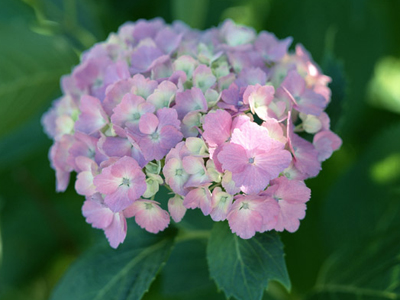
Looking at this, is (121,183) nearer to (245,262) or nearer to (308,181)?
(245,262)

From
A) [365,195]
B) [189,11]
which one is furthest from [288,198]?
[189,11]

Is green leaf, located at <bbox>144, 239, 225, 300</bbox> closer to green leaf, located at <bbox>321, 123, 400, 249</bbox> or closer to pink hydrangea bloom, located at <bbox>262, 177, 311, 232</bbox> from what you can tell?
green leaf, located at <bbox>321, 123, 400, 249</bbox>

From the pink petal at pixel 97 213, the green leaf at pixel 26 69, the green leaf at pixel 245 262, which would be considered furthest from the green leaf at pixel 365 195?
the green leaf at pixel 26 69

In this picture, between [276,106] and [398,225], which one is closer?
[276,106]

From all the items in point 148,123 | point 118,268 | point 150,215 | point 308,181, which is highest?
point 148,123

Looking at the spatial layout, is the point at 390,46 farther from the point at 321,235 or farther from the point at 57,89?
the point at 57,89

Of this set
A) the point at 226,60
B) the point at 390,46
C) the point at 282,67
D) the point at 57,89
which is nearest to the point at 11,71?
the point at 57,89
